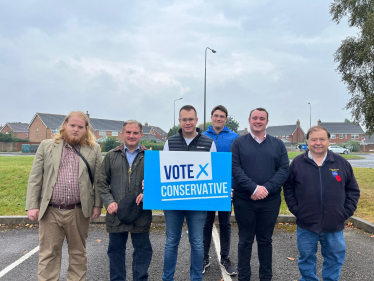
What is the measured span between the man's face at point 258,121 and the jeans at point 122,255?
1.85 meters

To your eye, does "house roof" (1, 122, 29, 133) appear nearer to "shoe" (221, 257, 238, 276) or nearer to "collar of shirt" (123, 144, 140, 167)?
"collar of shirt" (123, 144, 140, 167)

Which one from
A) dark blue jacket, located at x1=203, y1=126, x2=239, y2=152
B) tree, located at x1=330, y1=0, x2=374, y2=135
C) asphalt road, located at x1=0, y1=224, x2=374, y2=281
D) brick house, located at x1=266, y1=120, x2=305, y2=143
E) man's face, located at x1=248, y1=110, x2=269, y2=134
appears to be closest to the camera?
man's face, located at x1=248, y1=110, x2=269, y2=134

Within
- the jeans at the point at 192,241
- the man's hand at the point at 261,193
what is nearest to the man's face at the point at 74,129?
the jeans at the point at 192,241

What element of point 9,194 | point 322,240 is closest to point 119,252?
point 322,240

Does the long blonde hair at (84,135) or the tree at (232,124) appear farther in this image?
the tree at (232,124)

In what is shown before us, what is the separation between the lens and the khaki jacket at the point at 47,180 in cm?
312

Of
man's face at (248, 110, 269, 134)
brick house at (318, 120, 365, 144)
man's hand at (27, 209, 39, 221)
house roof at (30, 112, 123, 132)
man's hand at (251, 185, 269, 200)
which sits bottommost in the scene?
man's hand at (27, 209, 39, 221)

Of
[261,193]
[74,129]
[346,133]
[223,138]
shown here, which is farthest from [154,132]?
[261,193]

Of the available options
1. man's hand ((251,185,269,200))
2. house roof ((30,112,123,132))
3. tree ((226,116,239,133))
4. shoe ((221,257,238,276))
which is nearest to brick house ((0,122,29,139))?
house roof ((30,112,123,132))

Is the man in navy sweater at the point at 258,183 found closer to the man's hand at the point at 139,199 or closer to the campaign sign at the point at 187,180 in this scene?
Answer: the campaign sign at the point at 187,180

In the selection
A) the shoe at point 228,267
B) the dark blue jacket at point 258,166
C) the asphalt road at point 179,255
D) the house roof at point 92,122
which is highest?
the house roof at point 92,122

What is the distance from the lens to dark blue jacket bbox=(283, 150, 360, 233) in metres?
3.07

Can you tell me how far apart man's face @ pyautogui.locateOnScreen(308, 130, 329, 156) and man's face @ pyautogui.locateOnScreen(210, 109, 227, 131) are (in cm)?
137

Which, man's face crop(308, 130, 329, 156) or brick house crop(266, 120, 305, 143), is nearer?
man's face crop(308, 130, 329, 156)
